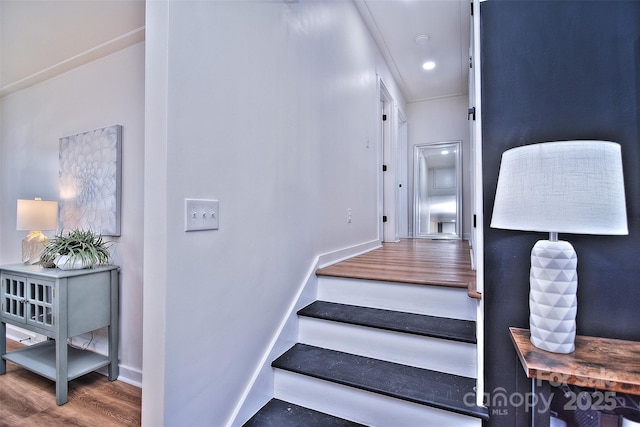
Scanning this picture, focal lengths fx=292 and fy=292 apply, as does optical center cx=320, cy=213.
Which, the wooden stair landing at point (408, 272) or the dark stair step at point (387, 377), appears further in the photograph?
the wooden stair landing at point (408, 272)

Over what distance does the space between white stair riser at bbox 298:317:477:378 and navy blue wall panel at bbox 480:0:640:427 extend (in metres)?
0.20

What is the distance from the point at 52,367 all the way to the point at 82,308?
447 millimetres

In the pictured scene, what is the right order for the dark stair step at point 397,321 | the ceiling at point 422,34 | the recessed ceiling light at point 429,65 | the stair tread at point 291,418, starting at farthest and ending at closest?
the recessed ceiling light at point 429,65 < the ceiling at point 422,34 < the dark stair step at point 397,321 < the stair tread at point 291,418

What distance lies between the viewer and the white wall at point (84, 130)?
2.16 metres

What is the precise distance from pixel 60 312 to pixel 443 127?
583 cm

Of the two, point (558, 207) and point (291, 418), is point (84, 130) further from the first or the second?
point (558, 207)

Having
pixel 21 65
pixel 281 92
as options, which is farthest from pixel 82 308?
pixel 21 65

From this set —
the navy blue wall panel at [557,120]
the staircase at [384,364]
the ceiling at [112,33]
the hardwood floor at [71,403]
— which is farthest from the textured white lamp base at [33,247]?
the navy blue wall panel at [557,120]

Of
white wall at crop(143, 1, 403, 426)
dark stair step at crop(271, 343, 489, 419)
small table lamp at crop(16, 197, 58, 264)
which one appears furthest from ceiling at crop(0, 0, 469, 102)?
dark stair step at crop(271, 343, 489, 419)

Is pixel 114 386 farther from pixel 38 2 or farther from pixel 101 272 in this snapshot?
pixel 38 2

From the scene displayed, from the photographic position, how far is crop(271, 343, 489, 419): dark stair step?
126 cm

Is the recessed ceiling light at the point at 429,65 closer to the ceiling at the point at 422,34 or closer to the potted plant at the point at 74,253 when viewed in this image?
the ceiling at the point at 422,34

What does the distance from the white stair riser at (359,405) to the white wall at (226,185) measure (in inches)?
9.3

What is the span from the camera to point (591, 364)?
86 cm
